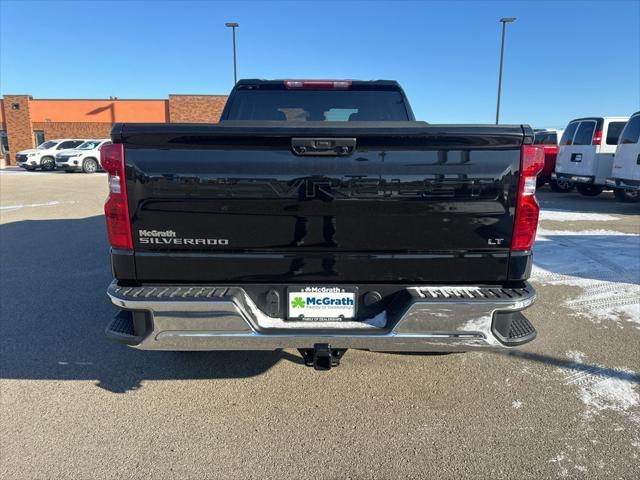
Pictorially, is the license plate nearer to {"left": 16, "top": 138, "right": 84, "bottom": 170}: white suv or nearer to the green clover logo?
the green clover logo

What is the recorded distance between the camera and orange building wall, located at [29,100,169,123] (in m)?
35.8

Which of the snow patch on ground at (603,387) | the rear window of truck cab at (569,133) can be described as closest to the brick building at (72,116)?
the rear window of truck cab at (569,133)

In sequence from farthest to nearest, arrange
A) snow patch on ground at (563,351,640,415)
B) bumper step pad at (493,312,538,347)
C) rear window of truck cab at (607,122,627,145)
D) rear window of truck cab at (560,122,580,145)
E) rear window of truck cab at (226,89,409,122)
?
rear window of truck cab at (560,122,580,145)
rear window of truck cab at (607,122,627,145)
rear window of truck cab at (226,89,409,122)
snow patch on ground at (563,351,640,415)
bumper step pad at (493,312,538,347)

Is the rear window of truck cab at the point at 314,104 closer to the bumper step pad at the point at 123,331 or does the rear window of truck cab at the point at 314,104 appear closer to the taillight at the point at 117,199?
the taillight at the point at 117,199

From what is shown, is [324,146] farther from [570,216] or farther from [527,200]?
[570,216]

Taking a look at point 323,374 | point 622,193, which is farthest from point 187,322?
point 622,193

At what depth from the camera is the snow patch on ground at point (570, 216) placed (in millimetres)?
10000

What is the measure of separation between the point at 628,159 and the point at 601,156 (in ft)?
5.64

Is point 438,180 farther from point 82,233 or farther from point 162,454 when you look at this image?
point 82,233

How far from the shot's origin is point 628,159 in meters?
11.1

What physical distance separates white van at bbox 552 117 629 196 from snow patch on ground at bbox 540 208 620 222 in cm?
269

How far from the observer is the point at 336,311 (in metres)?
2.53

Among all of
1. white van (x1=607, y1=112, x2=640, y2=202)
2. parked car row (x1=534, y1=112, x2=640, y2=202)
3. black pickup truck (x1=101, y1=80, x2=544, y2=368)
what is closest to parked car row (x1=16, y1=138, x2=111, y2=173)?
parked car row (x1=534, y1=112, x2=640, y2=202)

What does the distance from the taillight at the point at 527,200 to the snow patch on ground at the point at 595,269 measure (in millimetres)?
2495
